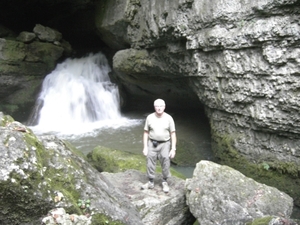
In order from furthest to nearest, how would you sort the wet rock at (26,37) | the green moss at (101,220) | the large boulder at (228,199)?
the wet rock at (26,37), the large boulder at (228,199), the green moss at (101,220)

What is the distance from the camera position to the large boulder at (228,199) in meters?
3.94

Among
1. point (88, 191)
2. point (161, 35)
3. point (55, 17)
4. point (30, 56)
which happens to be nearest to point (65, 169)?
point (88, 191)

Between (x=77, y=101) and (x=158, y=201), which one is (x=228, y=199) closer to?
(x=158, y=201)

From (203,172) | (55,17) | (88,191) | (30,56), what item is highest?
(55,17)

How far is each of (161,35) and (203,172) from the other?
5082mm

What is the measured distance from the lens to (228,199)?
13.4ft

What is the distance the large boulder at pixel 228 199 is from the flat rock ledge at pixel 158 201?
266mm

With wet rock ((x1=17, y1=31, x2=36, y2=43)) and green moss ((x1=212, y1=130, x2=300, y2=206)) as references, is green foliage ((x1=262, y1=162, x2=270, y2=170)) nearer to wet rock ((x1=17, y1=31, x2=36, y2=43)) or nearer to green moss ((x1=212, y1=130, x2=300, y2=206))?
green moss ((x1=212, y1=130, x2=300, y2=206))

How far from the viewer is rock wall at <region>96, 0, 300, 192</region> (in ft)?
18.4

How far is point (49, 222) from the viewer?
250cm

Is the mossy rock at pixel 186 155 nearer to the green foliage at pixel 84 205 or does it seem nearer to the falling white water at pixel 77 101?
the falling white water at pixel 77 101

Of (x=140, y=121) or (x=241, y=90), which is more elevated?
(x=241, y=90)

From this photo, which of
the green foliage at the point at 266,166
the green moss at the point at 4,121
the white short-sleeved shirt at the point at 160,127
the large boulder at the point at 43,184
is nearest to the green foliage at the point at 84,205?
the large boulder at the point at 43,184

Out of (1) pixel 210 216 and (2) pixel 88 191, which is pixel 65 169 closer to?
(2) pixel 88 191
